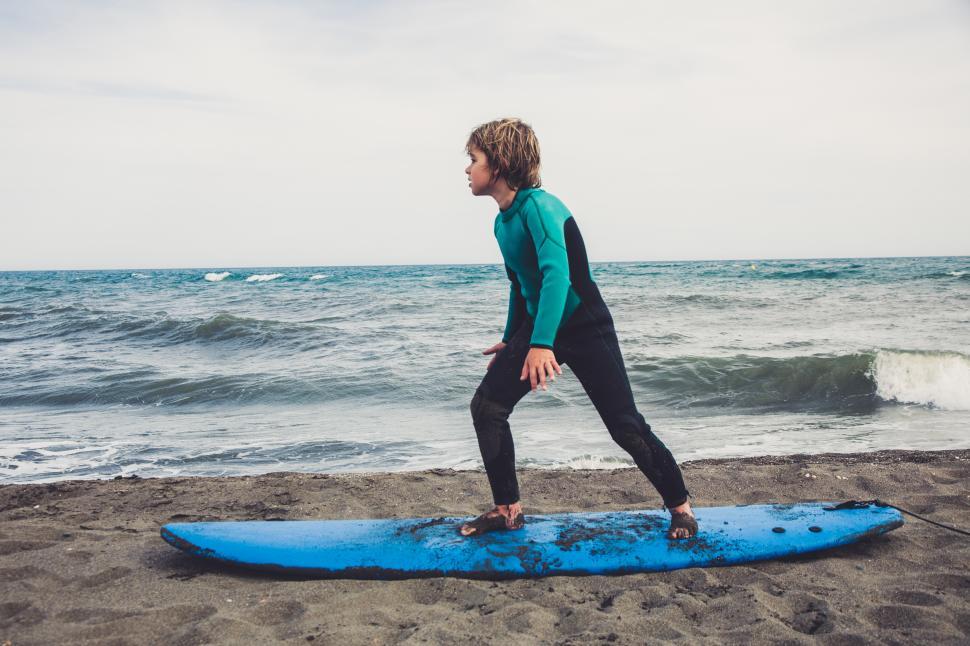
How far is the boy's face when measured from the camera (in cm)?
294

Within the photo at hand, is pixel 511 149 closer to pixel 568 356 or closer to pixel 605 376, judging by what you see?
pixel 568 356

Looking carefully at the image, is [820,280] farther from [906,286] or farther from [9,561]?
[9,561]

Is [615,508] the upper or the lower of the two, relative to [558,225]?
lower

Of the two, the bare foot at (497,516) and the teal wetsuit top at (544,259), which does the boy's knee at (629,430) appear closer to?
the teal wetsuit top at (544,259)

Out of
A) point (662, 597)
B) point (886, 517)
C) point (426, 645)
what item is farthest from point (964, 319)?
point (426, 645)

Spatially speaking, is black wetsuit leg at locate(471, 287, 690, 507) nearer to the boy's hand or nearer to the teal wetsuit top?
the teal wetsuit top

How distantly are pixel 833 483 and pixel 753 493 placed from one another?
22.1 inches

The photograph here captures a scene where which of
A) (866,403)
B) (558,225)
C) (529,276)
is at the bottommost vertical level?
(866,403)

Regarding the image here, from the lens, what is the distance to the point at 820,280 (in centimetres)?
2906

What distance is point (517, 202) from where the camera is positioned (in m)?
2.91

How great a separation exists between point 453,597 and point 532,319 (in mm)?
1200

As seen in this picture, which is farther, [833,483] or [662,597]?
[833,483]

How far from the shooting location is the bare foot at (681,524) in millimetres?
3156

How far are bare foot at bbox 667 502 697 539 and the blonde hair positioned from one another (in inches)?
63.7
